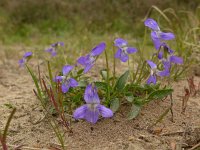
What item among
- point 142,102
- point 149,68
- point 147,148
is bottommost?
point 147,148

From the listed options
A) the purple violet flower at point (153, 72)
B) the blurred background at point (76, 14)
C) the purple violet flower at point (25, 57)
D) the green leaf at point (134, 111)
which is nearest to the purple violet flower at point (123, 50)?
the purple violet flower at point (153, 72)

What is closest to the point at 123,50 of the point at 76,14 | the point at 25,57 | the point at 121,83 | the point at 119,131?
the point at 121,83

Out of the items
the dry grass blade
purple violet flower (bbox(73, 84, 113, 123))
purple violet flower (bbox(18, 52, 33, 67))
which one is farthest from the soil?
purple violet flower (bbox(18, 52, 33, 67))

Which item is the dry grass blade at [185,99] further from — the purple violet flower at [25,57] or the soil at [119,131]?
the purple violet flower at [25,57]

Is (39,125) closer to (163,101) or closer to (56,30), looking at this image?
(163,101)

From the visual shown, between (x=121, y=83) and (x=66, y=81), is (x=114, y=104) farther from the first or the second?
(x=66, y=81)

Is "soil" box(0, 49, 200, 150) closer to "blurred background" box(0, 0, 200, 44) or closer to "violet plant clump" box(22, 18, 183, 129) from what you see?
"violet plant clump" box(22, 18, 183, 129)

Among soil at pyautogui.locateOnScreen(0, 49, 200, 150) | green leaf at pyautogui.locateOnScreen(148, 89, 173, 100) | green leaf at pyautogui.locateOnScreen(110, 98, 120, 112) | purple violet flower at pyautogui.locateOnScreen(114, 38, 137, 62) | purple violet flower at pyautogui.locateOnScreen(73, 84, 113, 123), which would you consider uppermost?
purple violet flower at pyautogui.locateOnScreen(114, 38, 137, 62)

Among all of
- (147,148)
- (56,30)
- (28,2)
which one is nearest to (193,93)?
(147,148)
